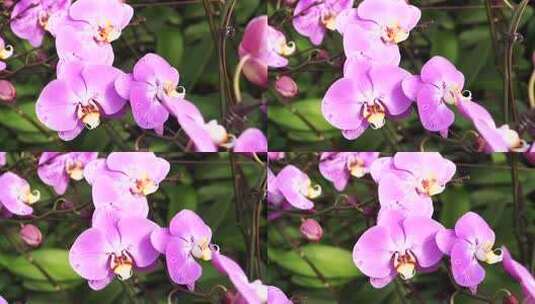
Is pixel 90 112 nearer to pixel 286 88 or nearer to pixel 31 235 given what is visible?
pixel 31 235

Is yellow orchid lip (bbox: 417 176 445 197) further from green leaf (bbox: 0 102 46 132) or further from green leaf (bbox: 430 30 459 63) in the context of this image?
green leaf (bbox: 0 102 46 132)

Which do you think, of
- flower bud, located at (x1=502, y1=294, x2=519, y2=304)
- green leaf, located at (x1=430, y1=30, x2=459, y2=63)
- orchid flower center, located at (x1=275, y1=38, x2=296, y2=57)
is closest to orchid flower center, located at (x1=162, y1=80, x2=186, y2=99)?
orchid flower center, located at (x1=275, y1=38, x2=296, y2=57)

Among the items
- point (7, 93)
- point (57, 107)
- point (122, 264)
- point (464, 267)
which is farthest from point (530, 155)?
point (7, 93)

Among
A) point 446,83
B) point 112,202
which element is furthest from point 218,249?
point 446,83

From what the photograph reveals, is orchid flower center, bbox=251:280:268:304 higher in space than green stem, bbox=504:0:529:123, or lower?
lower

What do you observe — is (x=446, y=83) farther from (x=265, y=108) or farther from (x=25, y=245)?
(x=25, y=245)

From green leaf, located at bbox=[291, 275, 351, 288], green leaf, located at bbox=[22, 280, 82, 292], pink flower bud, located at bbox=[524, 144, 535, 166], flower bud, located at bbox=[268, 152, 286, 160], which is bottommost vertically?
green leaf, located at bbox=[22, 280, 82, 292]
